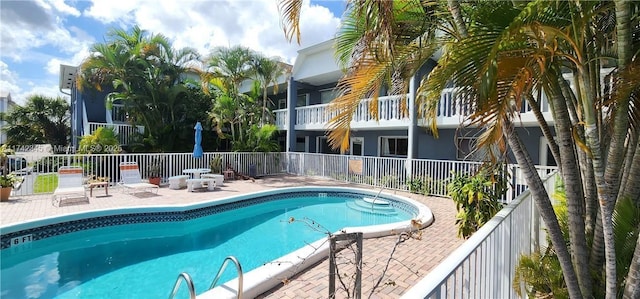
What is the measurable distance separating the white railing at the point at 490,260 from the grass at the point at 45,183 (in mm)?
13704

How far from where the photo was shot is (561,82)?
9.47 feet

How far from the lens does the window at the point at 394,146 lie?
16547 millimetres

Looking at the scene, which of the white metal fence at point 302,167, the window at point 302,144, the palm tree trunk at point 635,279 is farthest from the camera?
the window at point 302,144

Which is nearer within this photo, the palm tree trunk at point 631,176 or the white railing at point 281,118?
the palm tree trunk at point 631,176

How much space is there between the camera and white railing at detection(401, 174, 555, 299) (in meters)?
1.72

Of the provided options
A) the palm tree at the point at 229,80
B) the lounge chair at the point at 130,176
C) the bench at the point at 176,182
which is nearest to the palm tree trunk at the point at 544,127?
the lounge chair at the point at 130,176

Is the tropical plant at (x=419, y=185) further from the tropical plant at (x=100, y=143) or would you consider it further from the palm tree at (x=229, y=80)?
the tropical plant at (x=100, y=143)

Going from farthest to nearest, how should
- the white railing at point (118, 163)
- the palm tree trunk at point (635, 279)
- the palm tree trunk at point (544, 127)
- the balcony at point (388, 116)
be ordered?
1. the white railing at point (118, 163)
2. the balcony at point (388, 116)
3. the palm tree trunk at point (544, 127)
4. the palm tree trunk at point (635, 279)

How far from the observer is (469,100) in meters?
2.53

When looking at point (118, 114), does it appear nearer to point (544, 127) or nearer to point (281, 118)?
point (281, 118)

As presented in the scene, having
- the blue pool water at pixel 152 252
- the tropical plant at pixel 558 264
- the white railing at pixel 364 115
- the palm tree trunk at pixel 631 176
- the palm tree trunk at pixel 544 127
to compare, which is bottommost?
the blue pool water at pixel 152 252

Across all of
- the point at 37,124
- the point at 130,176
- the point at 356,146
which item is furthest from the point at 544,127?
the point at 37,124

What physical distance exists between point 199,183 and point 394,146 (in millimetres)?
10321

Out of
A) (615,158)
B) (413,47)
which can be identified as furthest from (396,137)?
(615,158)
